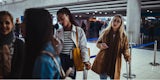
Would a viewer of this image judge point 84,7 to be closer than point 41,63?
No

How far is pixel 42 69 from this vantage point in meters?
1.82

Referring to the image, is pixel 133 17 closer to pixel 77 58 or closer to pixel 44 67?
pixel 77 58

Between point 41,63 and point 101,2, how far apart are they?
53.8ft

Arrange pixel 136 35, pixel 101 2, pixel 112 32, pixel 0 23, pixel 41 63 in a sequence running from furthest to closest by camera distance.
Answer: pixel 101 2 → pixel 136 35 → pixel 112 32 → pixel 0 23 → pixel 41 63

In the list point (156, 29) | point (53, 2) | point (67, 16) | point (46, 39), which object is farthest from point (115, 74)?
point (53, 2)

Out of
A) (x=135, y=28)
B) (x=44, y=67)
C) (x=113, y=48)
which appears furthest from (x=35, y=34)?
(x=135, y=28)

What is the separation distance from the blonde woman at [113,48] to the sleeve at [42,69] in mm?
2353

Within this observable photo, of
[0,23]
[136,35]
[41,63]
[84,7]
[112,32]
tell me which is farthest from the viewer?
[84,7]

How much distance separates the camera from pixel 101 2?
17.7 meters

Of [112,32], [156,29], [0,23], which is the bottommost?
[156,29]

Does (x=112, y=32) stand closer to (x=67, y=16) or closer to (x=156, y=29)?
(x=67, y=16)

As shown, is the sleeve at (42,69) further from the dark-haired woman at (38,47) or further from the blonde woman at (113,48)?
the blonde woman at (113,48)

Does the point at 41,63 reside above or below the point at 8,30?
below

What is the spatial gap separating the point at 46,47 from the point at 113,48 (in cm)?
238
